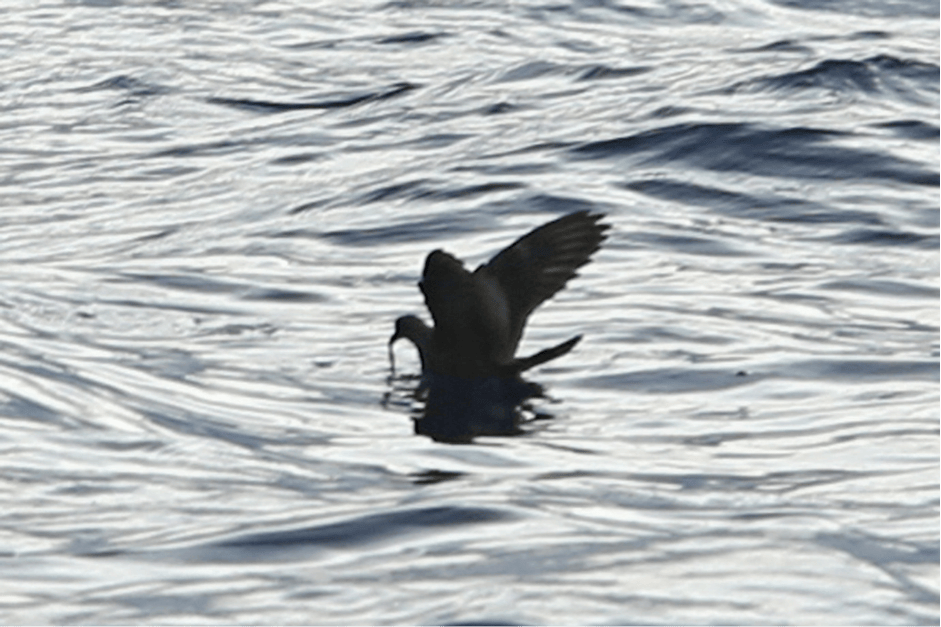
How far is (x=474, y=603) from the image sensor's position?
6953mm

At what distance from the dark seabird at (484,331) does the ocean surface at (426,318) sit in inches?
8.7

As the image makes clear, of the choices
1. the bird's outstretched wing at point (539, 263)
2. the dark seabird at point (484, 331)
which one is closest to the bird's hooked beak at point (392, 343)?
the dark seabird at point (484, 331)

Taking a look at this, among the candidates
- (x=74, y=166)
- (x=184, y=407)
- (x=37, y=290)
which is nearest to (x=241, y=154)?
(x=74, y=166)

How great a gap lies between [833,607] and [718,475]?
189 centimetres

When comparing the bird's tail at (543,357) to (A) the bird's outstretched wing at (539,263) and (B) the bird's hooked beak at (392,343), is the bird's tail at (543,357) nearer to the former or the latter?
(A) the bird's outstretched wing at (539,263)

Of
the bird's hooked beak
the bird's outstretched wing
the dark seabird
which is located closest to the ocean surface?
the bird's hooked beak

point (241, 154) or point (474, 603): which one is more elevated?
point (474, 603)

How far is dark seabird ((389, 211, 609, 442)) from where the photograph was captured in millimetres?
9555

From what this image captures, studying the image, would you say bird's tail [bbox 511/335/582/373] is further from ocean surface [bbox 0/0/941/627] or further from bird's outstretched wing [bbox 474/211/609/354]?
ocean surface [bbox 0/0/941/627]

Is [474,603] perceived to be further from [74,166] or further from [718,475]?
[74,166]

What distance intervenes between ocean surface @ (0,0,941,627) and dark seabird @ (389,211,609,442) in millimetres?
220

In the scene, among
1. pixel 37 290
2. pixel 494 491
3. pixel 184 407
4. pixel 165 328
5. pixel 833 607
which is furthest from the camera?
pixel 37 290

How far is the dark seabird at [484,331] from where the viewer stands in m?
9.55

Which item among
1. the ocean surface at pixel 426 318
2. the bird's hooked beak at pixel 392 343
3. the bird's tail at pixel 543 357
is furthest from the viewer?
the bird's hooked beak at pixel 392 343
